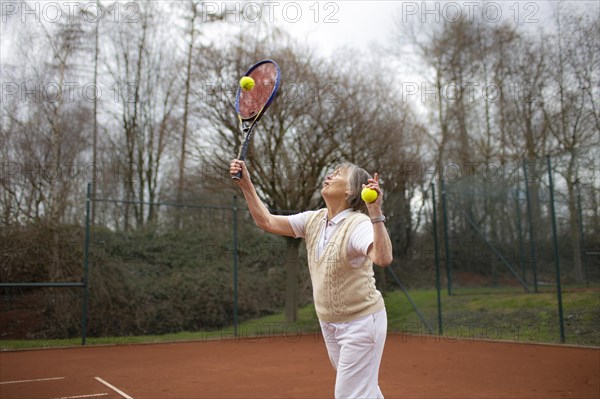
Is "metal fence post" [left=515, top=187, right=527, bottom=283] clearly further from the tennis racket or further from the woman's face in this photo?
the woman's face

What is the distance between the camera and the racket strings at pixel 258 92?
397 cm

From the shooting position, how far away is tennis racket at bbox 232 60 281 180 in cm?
391

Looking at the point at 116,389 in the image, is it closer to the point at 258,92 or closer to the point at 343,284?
the point at 258,92

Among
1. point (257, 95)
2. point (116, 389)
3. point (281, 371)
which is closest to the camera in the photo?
point (257, 95)

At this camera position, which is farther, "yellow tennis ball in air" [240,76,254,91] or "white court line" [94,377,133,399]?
"white court line" [94,377,133,399]

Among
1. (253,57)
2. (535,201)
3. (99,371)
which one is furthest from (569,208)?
(99,371)

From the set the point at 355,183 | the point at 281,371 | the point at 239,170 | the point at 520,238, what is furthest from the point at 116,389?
the point at 520,238

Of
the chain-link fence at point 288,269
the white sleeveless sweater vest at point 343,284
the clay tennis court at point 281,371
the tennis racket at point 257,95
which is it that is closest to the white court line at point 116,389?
the clay tennis court at point 281,371

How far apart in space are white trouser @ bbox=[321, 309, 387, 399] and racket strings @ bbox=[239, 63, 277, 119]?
1828 mm

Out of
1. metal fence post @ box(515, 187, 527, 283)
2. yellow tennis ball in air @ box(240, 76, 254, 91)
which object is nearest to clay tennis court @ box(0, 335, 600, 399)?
yellow tennis ball in air @ box(240, 76, 254, 91)

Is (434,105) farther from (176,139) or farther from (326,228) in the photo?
(326,228)

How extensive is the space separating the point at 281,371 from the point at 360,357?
532cm

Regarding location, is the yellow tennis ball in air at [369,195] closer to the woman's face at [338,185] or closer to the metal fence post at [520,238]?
the woman's face at [338,185]

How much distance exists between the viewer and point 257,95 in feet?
13.5
